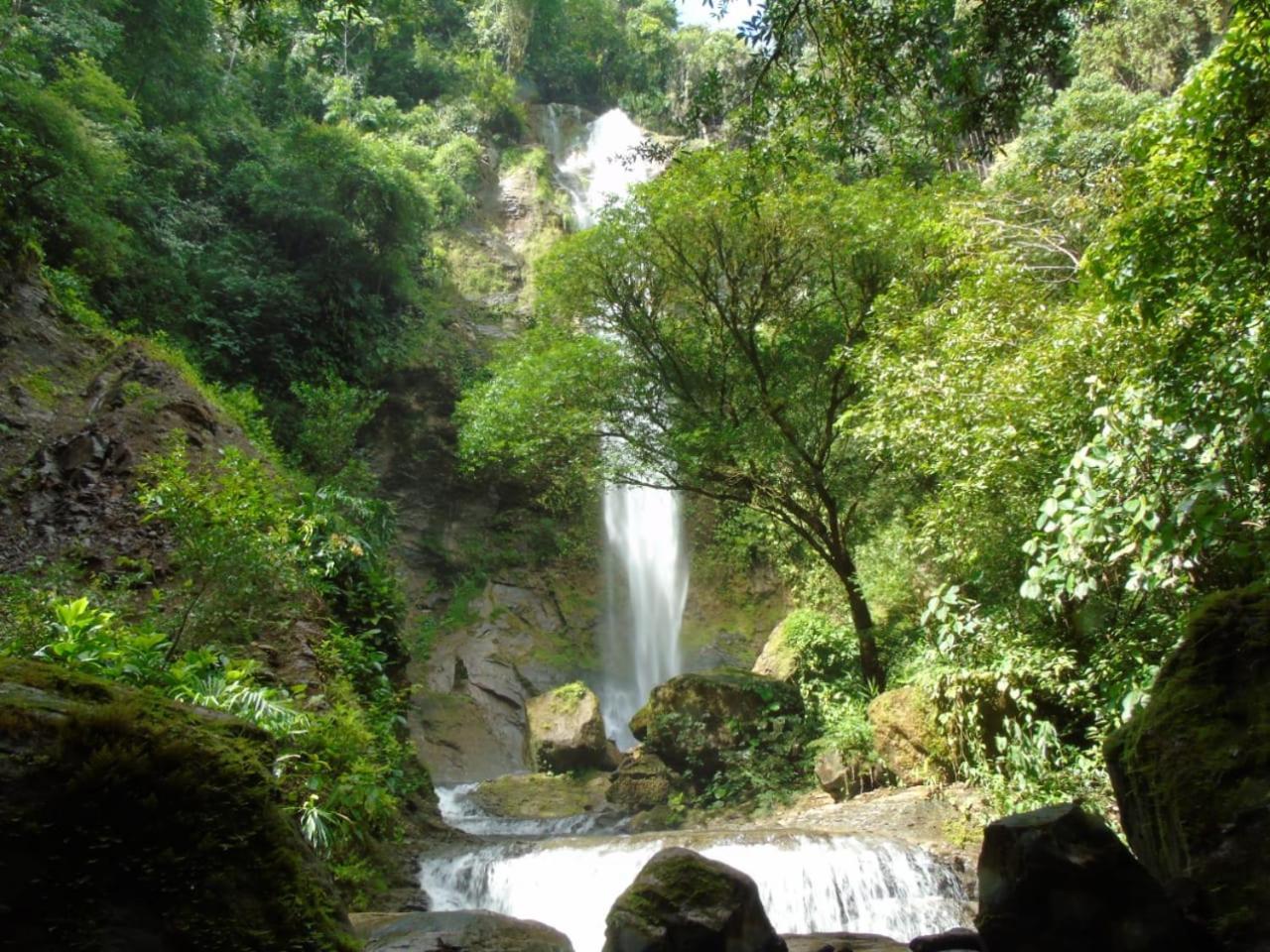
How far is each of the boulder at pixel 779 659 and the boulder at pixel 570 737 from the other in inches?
118

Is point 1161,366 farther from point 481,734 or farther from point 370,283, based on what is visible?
point 370,283

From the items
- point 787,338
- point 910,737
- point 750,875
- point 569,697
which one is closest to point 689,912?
point 750,875

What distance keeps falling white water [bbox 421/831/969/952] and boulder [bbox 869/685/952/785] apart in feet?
6.33

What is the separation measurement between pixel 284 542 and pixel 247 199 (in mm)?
13819

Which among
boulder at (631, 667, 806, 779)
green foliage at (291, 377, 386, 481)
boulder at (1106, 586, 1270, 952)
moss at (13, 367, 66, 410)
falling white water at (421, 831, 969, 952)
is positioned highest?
green foliage at (291, 377, 386, 481)

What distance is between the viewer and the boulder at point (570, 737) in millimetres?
13625

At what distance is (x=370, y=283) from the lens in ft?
63.6

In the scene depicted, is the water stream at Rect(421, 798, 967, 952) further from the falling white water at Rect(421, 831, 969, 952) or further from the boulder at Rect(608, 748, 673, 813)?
the boulder at Rect(608, 748, 673, 813)

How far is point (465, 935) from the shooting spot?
397cm

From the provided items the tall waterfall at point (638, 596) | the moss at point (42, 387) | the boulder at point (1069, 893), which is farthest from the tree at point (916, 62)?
the tall waterfall at point (638, 596)

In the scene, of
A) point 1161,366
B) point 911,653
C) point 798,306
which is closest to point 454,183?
point 798,306

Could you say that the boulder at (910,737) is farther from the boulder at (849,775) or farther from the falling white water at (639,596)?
the falling white water at (639,596)

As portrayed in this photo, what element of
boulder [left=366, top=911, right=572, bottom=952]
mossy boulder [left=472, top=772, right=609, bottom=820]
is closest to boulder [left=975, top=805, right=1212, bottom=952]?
boulder [left=366, top=911, right=572, bottom=952]

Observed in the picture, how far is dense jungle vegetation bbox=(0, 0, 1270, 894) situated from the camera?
180 inches
